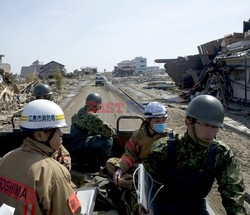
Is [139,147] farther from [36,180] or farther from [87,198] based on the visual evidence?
[36,180]

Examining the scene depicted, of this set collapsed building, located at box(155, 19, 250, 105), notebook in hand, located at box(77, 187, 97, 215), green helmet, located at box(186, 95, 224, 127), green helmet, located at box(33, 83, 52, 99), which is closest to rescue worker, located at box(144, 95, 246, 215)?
green helmet, located at box(186, 95, 224, 127)

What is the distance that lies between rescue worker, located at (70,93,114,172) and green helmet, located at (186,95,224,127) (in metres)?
3.00

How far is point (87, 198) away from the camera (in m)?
4.08

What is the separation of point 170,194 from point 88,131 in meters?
3.13

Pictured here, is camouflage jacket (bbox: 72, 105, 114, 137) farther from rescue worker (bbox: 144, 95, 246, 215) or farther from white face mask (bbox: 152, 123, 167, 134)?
rescue worker (bbox: 144, 95, 246, 215)

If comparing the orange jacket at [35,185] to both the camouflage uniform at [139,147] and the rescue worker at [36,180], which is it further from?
the camouflage uniform at [139,147]

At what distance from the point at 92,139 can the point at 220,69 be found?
1836cm

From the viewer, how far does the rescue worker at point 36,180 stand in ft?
7.21

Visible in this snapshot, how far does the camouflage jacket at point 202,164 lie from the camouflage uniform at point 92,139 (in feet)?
9.11

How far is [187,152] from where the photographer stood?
121 inches

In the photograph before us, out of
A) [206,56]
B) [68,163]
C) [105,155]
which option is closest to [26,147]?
[68,163]

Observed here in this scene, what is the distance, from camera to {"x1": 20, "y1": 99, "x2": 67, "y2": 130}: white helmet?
261 centimetres

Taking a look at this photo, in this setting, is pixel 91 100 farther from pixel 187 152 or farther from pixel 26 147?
pixel 26 147

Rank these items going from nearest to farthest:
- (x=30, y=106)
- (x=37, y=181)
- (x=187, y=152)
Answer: (x=37, y=181), (x=30, y=106), (x=187, y=152)
